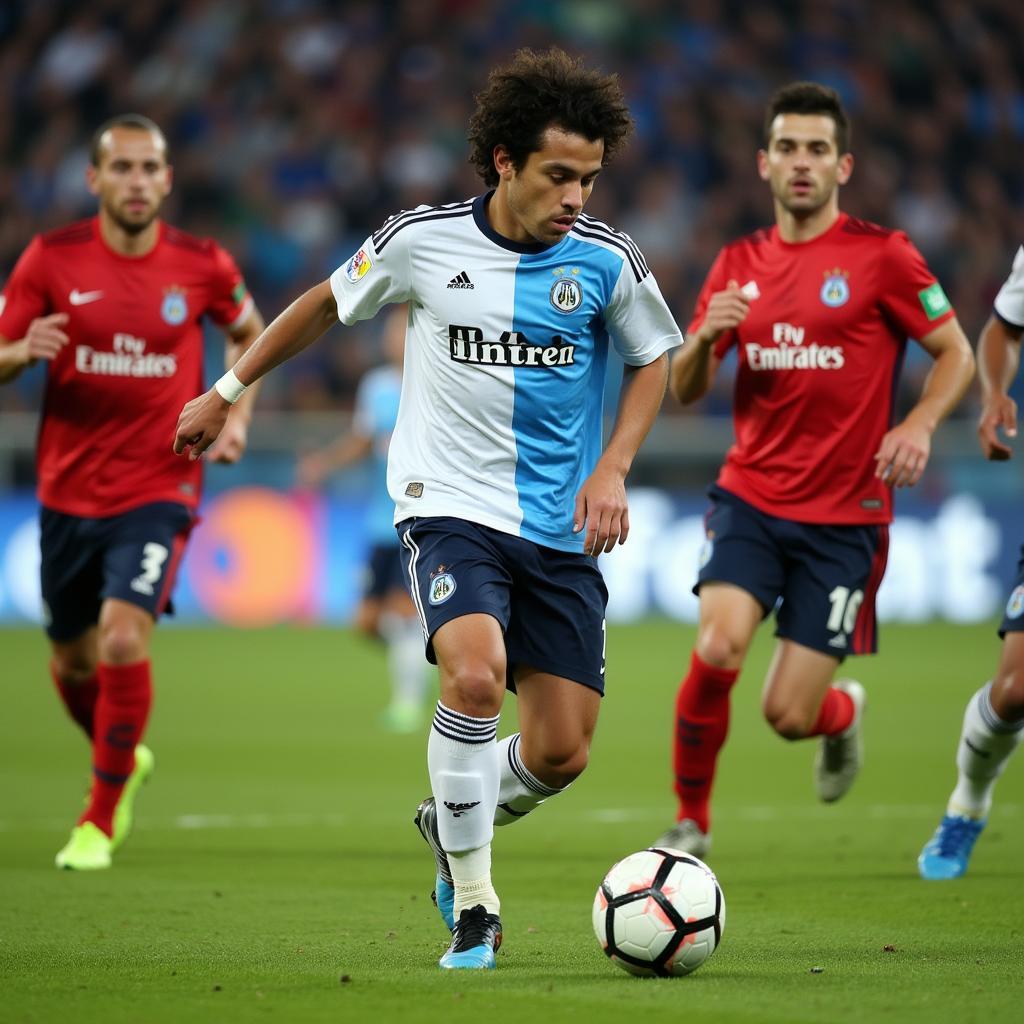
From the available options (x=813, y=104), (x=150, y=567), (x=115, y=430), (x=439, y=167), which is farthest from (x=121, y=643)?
(x=439, y=167)

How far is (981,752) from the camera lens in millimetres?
6715

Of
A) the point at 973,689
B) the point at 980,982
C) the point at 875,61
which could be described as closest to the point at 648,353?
the point at 980,982

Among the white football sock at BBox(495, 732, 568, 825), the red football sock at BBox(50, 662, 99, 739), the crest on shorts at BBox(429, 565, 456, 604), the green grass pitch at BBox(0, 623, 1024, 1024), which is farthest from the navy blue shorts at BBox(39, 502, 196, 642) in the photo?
the crest on shorts at BBox(429, 565, 456, 604)

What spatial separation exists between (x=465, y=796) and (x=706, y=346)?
100 inches

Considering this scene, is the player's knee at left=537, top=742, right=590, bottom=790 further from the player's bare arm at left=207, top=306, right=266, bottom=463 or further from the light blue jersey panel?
the player's bare arm at left=207, top=306, right=266, bottom=463

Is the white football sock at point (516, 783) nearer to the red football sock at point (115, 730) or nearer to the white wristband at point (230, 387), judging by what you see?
the white wristband at point (230, 387)

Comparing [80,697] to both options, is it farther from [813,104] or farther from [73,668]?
[813,104]

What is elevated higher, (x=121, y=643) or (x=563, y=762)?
(x=121, y=643)

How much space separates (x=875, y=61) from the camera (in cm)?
2353

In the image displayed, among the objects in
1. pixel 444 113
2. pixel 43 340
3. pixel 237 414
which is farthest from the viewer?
pixel 444 113

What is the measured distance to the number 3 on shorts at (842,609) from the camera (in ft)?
23.1

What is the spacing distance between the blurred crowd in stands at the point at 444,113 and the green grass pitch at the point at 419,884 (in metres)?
8.21

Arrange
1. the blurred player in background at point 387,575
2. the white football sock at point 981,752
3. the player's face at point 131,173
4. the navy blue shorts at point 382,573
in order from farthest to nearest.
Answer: the navy blue shorts at point 382,573 < the blurred player in background at point 387,575 < the player's face at point 131,173 < the white football sock at point 981,752

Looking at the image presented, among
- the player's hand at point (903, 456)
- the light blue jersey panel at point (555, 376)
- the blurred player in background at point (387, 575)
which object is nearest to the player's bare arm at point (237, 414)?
the light blue jersey panel at point (555, 376)
